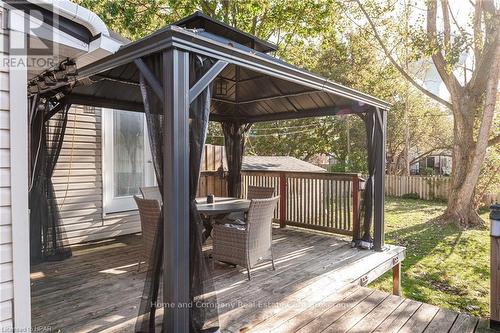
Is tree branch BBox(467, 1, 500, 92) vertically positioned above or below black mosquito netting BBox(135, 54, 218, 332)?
above

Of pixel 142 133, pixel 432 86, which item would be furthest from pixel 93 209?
pixel 432 86

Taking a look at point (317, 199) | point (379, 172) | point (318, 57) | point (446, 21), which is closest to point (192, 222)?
point (379, 172)

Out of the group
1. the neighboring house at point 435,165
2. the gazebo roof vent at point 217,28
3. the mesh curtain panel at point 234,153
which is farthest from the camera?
the neighboring house at point 435,165

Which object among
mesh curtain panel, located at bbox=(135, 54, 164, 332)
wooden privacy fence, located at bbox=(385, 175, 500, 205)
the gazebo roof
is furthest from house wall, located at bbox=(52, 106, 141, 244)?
wooden privacy fence, located at bbox=(385, 175, 500, 205)

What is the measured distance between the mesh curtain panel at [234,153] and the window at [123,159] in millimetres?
1836

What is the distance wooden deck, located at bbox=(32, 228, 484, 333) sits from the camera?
115 inches

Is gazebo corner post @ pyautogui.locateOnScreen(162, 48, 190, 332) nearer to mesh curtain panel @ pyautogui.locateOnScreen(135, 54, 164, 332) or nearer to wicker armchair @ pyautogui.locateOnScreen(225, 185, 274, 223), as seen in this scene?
mesh curtain panel @ pyautogui.locateOnScreen(135, 54, 164, 332)

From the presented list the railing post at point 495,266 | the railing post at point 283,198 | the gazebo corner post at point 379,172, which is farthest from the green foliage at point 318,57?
the railing post at point 495,266

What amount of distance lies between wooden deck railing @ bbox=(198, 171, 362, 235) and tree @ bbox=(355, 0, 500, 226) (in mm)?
4764

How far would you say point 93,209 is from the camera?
5.48 meters

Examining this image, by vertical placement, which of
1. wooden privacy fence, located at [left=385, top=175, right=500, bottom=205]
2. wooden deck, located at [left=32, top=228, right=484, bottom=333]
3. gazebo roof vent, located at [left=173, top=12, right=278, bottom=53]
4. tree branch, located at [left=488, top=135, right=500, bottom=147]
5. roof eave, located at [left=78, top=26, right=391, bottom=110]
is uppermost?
gazebo roof vent, located at [left=173, top=12, right=278, bottom=53]

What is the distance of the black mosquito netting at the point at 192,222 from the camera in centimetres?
253

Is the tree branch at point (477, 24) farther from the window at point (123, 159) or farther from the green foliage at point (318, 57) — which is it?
the window at point (123, 159)

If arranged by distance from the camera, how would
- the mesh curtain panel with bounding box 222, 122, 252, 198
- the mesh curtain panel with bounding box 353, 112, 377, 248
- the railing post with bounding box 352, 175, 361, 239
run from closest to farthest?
the mesh curtain panel with bounding box 353, 112, 377, 248
the railing post with bounding box 352, 175, 361, 239
the mesh curtain panel with bounding box 222, 122, 252, 198
